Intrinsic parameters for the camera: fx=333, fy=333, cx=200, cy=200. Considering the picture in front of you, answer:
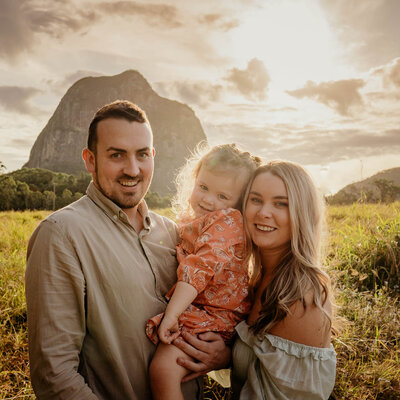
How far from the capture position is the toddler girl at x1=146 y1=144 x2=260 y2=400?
88.7 inches

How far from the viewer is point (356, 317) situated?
153 inches

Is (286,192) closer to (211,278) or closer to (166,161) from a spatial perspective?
(211,278)

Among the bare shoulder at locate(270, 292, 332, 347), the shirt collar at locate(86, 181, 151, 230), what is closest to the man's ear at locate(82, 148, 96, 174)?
the shirt collar at locate(86, 181, 151, 230)

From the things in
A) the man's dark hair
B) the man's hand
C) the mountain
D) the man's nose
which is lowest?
the man's hand

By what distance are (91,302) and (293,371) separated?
55.3 inches

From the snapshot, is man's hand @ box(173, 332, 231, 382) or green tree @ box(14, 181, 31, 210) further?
green tree @ box(14, 181, 31, 210)

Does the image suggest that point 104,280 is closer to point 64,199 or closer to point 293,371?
point 293,371

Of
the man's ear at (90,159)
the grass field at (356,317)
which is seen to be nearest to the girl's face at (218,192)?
the man's ear at (90,159)

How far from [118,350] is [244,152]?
1.89m

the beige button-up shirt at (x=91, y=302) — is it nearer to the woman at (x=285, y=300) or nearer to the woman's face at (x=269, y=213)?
the woman at (x=285, y=300)

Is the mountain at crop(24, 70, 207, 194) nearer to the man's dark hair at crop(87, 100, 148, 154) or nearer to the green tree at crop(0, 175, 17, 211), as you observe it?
the green tree at crop(0, 175, 17, 211)

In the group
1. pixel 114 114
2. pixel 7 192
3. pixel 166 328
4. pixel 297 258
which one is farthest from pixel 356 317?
pixel 7 192

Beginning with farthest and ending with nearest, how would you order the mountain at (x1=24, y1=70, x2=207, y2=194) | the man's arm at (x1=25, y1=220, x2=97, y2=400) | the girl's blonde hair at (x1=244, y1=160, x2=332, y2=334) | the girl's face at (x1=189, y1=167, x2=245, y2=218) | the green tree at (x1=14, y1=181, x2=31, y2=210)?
the mountain at (x1=24, y1=70, x2=207, y2=194), the green tree at (x1=14, y1=181, x2=31, y2=210), the girl's face at (x1=189, y1=167, x2=245, y2=218), the girl's blonde hair at (x1=244, y1=160, x2=332, y2=334), the man's arm at (x1=25, y1=220, x2=97, y2=400)

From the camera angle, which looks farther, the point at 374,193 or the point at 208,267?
the point at 374,193
